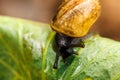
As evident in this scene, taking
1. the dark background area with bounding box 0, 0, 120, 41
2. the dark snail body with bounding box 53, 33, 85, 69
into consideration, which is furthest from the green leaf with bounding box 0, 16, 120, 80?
the dark background area with bounding box 0, 0, 120, 41

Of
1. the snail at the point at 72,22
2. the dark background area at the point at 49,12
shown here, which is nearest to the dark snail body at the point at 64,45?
the snail at the point at 72,22

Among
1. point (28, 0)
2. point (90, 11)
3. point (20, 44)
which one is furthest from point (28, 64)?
point (28, 0)

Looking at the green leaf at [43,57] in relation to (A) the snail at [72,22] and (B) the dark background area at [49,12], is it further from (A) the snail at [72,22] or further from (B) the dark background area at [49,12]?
(B) the dark background area at [49,12]

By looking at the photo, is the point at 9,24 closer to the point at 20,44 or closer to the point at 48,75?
the point at 20,44

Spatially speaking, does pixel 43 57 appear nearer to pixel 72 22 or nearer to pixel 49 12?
pixel 72 22

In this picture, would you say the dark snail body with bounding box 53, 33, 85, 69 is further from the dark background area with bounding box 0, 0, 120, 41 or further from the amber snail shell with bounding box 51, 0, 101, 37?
the dark background area with bounding box 0, 0, 120, 41
